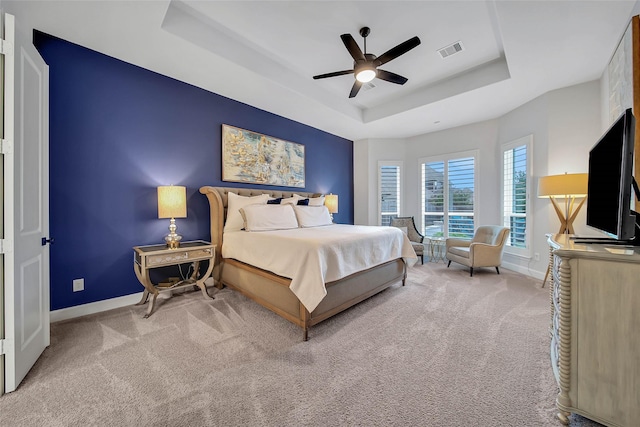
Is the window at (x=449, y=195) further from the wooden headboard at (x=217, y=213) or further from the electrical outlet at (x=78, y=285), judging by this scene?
the electrical outlet at (x=78, y=285)

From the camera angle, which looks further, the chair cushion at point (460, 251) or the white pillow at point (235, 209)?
the chair cushion at point (460, 251)

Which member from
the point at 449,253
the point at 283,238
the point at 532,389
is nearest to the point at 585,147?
the point at 449,253

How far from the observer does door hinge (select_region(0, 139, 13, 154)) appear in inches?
58.7

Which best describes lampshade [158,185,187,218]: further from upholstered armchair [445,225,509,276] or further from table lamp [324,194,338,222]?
upholstered armchair [445,225,509,276]

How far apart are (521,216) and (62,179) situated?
6.45 meters

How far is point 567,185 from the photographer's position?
3012 millimetres

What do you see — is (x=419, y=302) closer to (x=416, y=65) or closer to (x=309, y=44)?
(x=416, y=65)

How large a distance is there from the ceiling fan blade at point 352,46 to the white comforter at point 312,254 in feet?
6.38

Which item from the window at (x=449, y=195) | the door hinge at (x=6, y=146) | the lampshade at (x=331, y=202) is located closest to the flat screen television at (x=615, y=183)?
the door hinge at (x=6, y=146)

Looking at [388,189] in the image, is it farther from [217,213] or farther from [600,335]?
[600,335]

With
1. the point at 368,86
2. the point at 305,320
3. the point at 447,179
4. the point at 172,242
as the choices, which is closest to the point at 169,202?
the point at 172,242

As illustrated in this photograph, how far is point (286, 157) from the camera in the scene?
15.2 ft

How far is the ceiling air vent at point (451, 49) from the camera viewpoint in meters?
3.05

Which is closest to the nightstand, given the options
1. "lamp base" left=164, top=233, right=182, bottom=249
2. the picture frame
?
"lamp base" left=164, top=233, right=182, bottom=249
